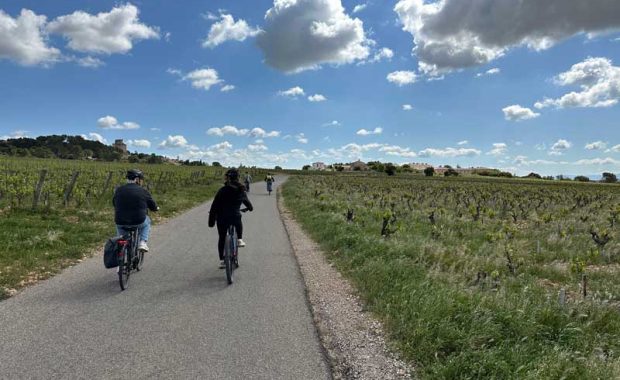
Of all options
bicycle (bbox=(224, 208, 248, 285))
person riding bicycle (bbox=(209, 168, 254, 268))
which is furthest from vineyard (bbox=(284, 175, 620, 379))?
person riding bicycle (bbox=(209, 168, 254, 268))

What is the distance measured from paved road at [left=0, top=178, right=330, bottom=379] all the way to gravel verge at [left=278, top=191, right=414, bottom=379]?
196 millimetres

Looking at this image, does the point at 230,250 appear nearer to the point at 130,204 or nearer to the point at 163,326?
the point at 130,204

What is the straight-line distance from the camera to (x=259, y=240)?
468 inches

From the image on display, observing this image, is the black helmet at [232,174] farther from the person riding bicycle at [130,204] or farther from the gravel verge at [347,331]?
the gravel verge at [347,331]

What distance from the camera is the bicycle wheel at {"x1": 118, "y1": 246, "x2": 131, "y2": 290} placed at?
6535 millimetres

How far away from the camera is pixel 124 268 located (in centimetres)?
671

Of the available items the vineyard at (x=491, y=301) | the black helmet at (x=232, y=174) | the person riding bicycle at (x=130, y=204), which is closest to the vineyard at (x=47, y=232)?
the person riding bicycle at (x=130, y=204)

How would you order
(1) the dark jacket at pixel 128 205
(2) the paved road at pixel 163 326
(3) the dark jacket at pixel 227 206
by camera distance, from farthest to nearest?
(3) the dark jacket at pixel 227 206 < (1) the dark jacket at pixel 128 205 < (2) the paved road at pixel 163 326

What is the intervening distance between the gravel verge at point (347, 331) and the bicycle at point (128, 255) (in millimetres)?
3176

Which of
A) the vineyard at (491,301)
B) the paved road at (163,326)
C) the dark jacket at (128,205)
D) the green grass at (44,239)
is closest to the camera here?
the paved road at (163,326)

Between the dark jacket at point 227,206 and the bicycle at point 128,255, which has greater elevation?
the dark jacket at point 227,206

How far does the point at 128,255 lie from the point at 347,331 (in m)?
4.15

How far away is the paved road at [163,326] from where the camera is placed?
402 centimetres

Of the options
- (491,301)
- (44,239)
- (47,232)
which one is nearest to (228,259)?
(491,301)
